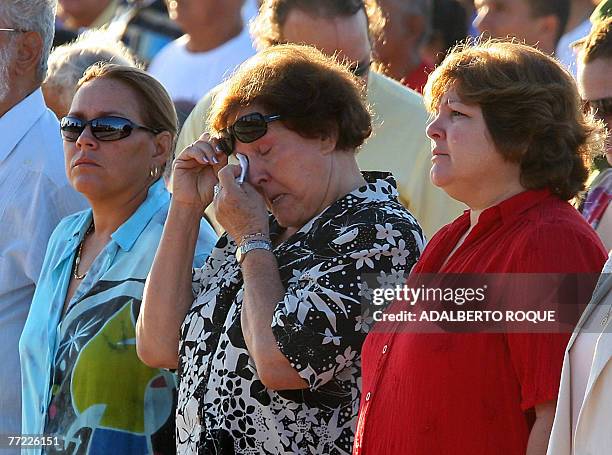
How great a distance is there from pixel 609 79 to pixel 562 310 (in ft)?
3.62

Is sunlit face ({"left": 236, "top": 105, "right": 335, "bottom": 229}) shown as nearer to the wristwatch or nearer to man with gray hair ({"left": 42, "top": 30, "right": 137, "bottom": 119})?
the wristwatch

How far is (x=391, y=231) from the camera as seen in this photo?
3.15 m

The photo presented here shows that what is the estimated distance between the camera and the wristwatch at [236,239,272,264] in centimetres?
324

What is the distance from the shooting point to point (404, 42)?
19.7ft

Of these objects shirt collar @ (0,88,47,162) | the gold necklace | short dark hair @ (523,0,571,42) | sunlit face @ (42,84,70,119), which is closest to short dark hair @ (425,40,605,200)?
the gold necklace

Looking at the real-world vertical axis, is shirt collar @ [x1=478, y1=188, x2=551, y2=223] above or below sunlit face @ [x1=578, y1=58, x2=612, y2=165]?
below

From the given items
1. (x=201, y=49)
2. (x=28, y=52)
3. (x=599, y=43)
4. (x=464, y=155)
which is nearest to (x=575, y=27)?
(x=201, y=49)

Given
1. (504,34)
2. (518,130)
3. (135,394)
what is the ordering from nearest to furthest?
(518,130) → (135,394) → (504,34)

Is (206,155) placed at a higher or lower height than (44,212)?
lower

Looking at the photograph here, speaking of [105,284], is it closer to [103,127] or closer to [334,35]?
[103,127]

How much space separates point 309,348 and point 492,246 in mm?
537

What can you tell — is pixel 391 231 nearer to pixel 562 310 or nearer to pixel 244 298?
pixel 244 298

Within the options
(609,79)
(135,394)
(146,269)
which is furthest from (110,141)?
(609,79)

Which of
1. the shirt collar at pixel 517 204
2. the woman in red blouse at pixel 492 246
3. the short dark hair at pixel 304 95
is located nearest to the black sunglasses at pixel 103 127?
the short dark hair at pixel 304 95
